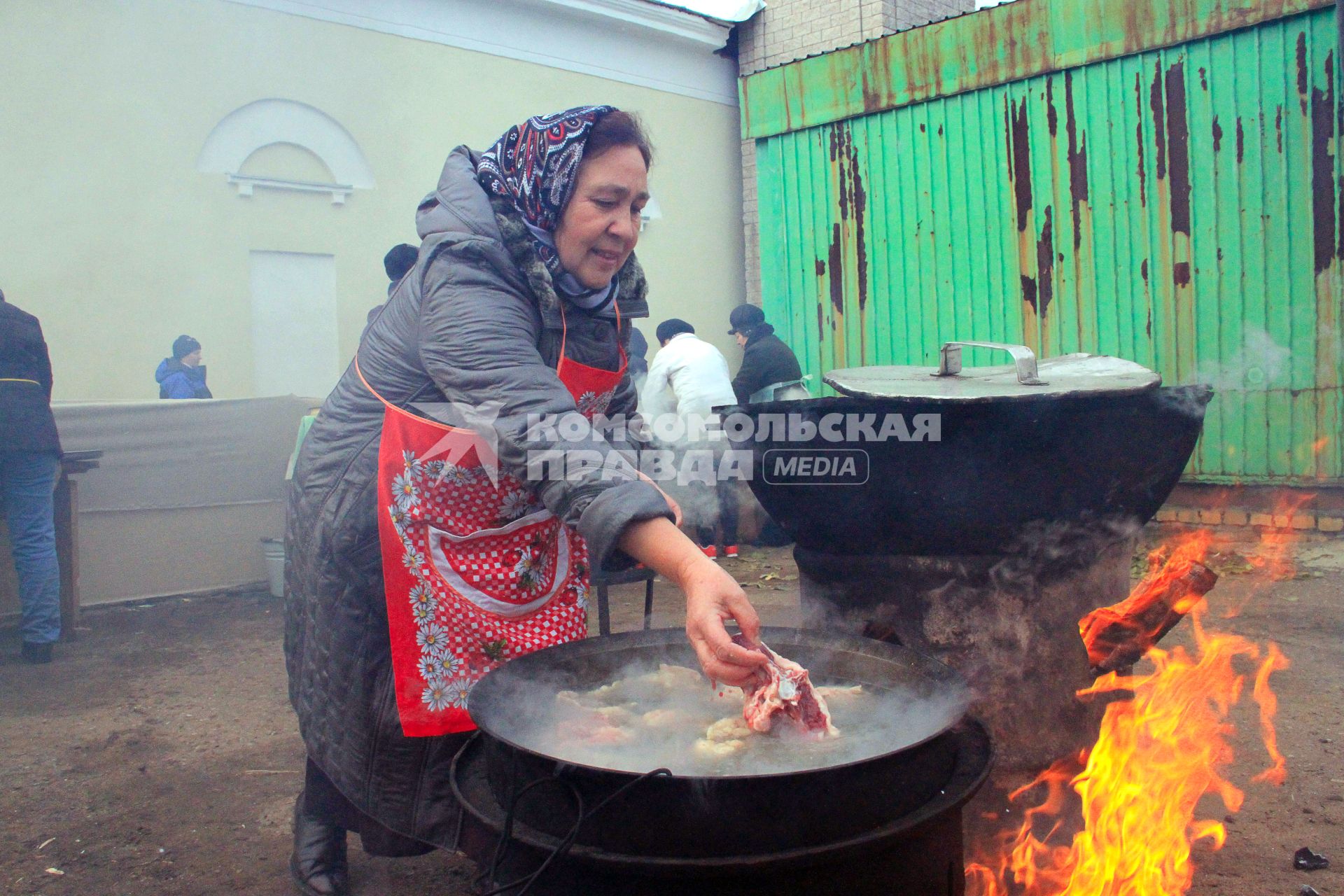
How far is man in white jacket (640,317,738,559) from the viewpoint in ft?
23.8

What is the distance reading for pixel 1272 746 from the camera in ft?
11.6

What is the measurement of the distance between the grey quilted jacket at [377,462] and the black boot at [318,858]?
383mm

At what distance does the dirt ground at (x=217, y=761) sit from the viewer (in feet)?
9.71

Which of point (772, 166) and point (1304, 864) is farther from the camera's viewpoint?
point (772, 166)

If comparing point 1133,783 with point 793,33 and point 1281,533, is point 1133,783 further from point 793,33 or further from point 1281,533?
point 793,33

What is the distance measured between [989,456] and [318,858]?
6.99 ft

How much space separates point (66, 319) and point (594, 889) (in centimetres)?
816

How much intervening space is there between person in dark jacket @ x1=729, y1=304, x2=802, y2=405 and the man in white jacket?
0.19m

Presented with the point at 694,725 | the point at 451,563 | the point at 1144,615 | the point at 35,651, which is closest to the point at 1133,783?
the point at 1144,615

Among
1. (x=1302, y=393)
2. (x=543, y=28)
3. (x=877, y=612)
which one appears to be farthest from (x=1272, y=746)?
(x=543, y=28)

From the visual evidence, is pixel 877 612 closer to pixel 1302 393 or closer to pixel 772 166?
pixel 1302 393

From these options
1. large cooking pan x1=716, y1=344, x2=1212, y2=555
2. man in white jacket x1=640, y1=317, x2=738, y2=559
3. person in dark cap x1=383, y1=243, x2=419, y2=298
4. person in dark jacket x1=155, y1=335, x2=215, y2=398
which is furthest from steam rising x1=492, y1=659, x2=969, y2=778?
person in dark jacket x1=155, y1=335, x2=215, y2=398

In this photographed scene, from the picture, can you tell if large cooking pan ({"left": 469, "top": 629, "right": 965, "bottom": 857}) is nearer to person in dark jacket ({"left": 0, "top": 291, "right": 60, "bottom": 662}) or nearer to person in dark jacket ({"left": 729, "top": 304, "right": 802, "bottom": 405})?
person in dark jacket ({"left": 0, "top": 291, "right": 60, "bottom": 662})

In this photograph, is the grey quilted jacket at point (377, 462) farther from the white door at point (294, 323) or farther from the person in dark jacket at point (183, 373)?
the white door at point (294, 323)
